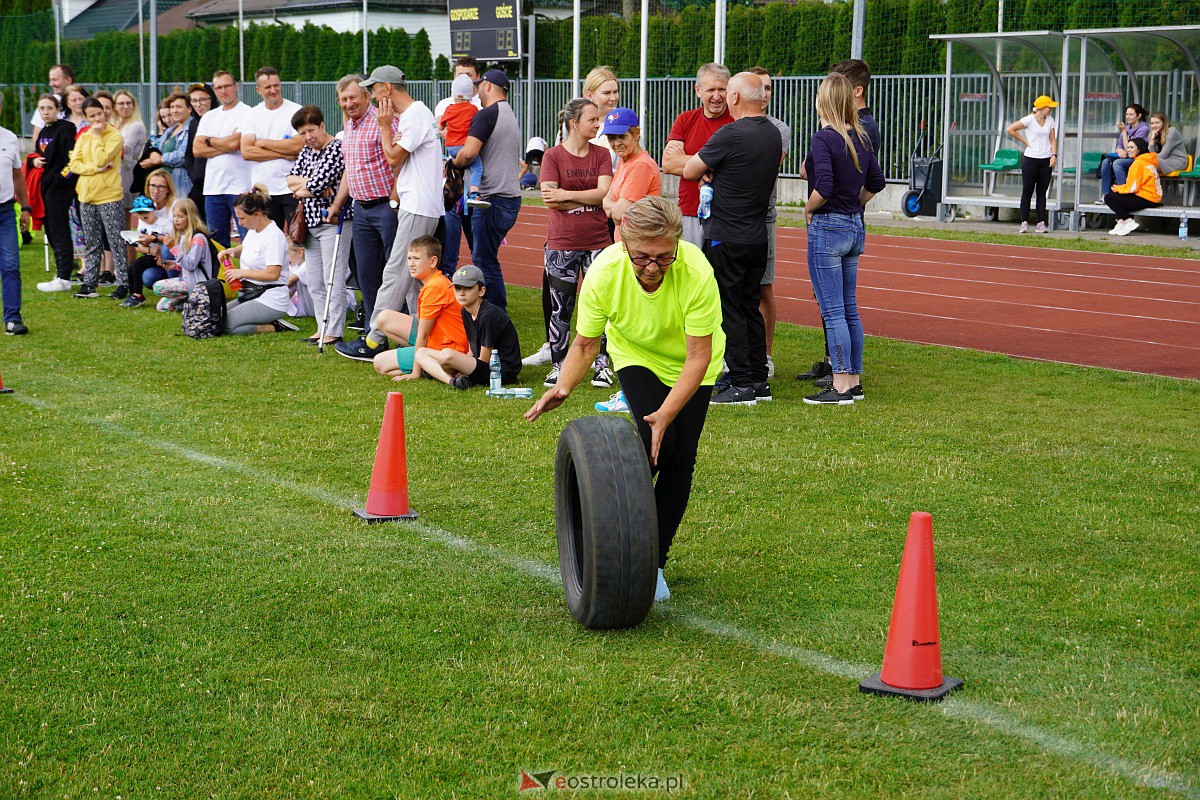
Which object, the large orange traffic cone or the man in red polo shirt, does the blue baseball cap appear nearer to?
the man in red polo shirt

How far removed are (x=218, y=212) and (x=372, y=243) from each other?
3586 mm

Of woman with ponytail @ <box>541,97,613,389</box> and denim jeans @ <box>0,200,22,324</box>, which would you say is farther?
denim jeans @ <box>0,200,22,324</box>

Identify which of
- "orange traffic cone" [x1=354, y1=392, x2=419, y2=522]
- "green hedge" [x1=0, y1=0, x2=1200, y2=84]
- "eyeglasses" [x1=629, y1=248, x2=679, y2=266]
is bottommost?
"orange traffic cone" [x1=354, y1=392, x2=419, y2=522]

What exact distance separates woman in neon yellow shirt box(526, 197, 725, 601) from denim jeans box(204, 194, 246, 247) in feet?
29.5

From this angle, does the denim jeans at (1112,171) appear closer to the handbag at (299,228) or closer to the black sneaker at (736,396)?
the black sneaker at (736,396)

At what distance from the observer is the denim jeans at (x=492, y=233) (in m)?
10.4

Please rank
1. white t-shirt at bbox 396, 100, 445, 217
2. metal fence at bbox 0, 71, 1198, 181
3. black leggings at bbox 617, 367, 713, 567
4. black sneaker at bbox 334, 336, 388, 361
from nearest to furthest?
black leggings at bbox 617, 367, 713, 567 → white t-shirt at bbox 396, 100, 445, 217 → black sneaker at bbox 334, 336, 388, 361 → metal fence at bbox 0, 71, 1198, 181

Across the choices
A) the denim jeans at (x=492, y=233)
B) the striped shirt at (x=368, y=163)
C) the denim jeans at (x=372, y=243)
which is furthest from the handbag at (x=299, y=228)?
the denim jeans at (x=492, y=233)

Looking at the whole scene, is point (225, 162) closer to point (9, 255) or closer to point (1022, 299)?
point (9, 255)

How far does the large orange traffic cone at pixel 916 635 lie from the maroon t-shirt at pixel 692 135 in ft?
16.9

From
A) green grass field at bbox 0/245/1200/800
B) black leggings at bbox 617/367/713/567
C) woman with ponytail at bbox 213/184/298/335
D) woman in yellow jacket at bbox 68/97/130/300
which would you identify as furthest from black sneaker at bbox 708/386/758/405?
woman in yellow jacket at bbox 68/97/130/300

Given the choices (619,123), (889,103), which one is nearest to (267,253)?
(619,123)

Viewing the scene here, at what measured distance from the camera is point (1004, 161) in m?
22.2

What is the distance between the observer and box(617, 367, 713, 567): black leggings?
5051 mm
